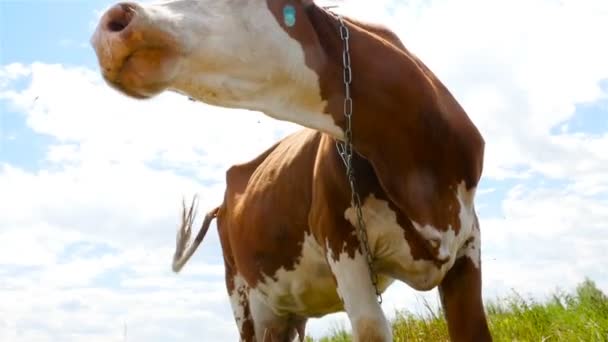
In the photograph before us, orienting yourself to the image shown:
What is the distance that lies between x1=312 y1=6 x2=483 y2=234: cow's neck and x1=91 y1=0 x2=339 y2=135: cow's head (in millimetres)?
159

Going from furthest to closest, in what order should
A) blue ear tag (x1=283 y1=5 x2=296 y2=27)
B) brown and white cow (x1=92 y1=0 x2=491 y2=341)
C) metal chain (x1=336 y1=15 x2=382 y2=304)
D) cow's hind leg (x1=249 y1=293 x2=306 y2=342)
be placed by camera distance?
cow's hind leg (x1=249 y1=293 x2=306 y2=342) → metal chain (x1=336 y1=15 x2=382 y2=304) → blue ear tag (x1=283 y1=5 x2=296 y2=27) → brown and white cow (x1=92 y1=0 x2=491 y2=341)

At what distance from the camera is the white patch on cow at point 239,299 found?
743 cm

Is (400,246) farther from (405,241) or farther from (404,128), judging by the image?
(404,128)

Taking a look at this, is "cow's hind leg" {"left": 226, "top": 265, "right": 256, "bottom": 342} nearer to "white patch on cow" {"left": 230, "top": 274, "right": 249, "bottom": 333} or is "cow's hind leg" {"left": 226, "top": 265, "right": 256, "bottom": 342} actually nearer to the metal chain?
"white patch on cow" {"left": 230, "top": 274, "right": 249, "bottom": 333}

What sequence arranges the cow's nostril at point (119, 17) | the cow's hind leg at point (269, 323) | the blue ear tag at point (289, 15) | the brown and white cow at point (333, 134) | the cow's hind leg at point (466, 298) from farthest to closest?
1. the cow's hind leg at point (269, 323)
2. the cow's hind leg at point (466, 298)
3. the blue ear tag at point (289, 15)
4. the brown and white cow at point (333, 134)
5. the cow's nostril at point (119, 17)

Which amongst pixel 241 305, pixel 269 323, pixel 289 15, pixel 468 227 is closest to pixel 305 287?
pixel 269 323

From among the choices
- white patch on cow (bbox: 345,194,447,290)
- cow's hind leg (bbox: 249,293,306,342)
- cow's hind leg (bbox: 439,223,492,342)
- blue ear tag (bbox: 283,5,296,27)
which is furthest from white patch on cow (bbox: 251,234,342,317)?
blue ear tag (bbox: 283,5,296,27)

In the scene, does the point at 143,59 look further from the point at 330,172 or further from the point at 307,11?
the point at 330,172

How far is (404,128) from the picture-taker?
178 inches

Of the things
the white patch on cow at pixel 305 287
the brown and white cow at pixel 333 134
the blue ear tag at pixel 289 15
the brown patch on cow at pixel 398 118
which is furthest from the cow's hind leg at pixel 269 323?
the blue ear tag at pixel 289 15

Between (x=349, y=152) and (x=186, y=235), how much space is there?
4241 millimetres

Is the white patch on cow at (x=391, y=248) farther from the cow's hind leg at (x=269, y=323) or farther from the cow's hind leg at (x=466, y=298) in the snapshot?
the cow's hind leg at (x=269, y=323)

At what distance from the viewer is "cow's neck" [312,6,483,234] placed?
440cm

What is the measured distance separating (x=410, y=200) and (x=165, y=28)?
1.66 meters
